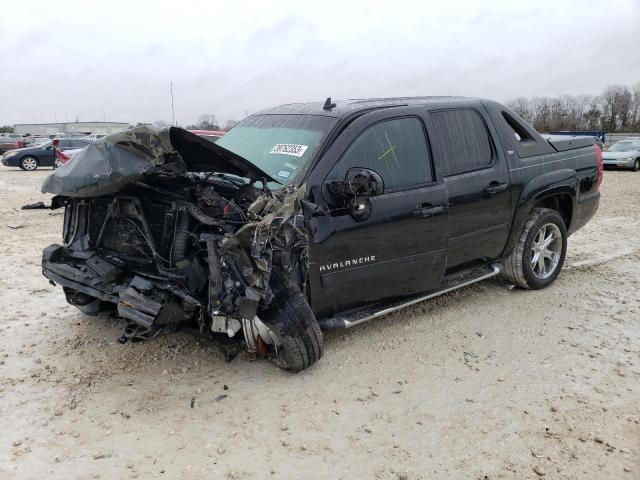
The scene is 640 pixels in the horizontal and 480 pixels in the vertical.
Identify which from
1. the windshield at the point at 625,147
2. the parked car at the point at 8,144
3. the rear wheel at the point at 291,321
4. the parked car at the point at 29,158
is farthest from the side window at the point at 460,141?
the parked car at the point at 8,144

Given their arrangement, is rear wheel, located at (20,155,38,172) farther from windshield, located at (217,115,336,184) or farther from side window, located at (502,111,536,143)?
side window, located at (502,111,536,143)

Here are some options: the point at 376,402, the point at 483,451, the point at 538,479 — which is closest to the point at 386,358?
the point at 376,402

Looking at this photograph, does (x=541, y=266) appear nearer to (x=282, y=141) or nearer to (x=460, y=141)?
(x=460, y=141)

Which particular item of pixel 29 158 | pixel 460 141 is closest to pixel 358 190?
pixel 460 141

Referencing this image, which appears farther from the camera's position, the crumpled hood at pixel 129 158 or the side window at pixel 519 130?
the side window at pixel 519 130

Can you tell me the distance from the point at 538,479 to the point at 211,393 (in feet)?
6.45

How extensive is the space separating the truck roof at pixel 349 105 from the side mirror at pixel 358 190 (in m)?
0.64

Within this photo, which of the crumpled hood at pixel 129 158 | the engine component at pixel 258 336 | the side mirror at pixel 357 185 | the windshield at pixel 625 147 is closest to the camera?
the crumpled hood at pixel 129 158

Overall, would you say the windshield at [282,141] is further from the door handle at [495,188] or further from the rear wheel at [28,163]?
the rear wheel at [28,163]

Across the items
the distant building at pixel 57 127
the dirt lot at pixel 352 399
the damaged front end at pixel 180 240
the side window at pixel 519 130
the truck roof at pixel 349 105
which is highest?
the distant building at pixel 57 127

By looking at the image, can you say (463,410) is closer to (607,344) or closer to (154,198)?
(607,344)

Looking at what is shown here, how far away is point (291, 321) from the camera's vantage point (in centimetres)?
351

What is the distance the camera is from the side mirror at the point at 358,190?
3.48m

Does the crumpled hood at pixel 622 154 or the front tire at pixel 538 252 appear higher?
the crumpled hood at pixel 622 154
